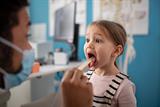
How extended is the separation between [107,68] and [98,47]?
128 millimetres

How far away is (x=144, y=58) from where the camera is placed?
3088mm

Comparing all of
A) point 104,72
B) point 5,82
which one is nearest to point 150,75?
point 104,72

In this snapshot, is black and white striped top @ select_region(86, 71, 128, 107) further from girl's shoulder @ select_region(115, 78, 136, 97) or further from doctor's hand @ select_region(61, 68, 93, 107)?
doctor's hand @ select_region(61, 68, 93, 107)

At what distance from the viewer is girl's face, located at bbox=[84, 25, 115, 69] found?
1.32 meters

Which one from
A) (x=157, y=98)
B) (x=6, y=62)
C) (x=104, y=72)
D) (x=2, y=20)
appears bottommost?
(x=157, y=98)

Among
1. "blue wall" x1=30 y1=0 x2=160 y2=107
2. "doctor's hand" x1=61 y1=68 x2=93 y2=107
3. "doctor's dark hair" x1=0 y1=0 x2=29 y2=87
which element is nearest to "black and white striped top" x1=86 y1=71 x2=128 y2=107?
"doctor's hand" x1=61 y1=68 x2=93 y2=107

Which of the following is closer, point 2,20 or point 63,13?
point 2,20

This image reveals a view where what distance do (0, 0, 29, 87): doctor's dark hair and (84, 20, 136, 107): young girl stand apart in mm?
491

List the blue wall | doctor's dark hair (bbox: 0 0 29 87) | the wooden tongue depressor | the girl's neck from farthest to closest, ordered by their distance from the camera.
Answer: the blue wall, the girl's neck, the wooden tongue depressor, doctor's dark hair (bbox: 0 0 29 87)

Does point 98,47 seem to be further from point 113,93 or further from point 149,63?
point 149,63

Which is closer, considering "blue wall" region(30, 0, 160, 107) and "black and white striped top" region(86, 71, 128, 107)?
"black and white striped top" region(86, 71, 128, 107)

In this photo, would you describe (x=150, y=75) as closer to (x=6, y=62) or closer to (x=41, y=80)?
(x=41, y=80)

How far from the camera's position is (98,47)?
4.32ft

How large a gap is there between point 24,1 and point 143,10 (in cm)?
232
